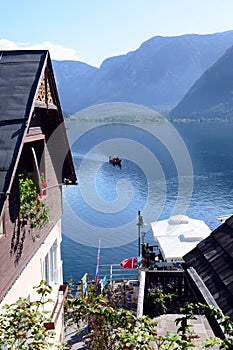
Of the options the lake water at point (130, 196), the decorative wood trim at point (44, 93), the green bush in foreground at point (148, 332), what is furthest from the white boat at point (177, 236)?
the green bush in foreground at point (148, 332)

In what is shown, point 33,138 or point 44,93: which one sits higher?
point 44,93

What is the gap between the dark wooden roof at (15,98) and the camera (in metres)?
5.55

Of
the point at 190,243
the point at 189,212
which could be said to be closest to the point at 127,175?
the point at 189,212

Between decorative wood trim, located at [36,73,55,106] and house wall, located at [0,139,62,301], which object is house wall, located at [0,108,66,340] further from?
decorative wood trim, located at [36,73,55,106]

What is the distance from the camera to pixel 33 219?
8492mm

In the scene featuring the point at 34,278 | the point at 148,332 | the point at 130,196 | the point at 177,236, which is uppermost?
the point at 130,196

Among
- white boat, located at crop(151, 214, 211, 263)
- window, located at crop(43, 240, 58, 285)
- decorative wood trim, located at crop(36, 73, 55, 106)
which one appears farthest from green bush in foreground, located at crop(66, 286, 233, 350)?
white boat, located at crop(151, 214, 211, 263)

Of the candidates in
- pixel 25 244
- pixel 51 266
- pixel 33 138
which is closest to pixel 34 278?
pixel 25 244

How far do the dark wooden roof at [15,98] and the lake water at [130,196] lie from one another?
89.2 feet

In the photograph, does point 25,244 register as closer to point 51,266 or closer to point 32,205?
point 32,205

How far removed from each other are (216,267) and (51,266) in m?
5.81

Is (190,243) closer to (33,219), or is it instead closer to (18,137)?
(33,219)

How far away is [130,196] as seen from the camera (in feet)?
195

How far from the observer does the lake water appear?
39.6m
